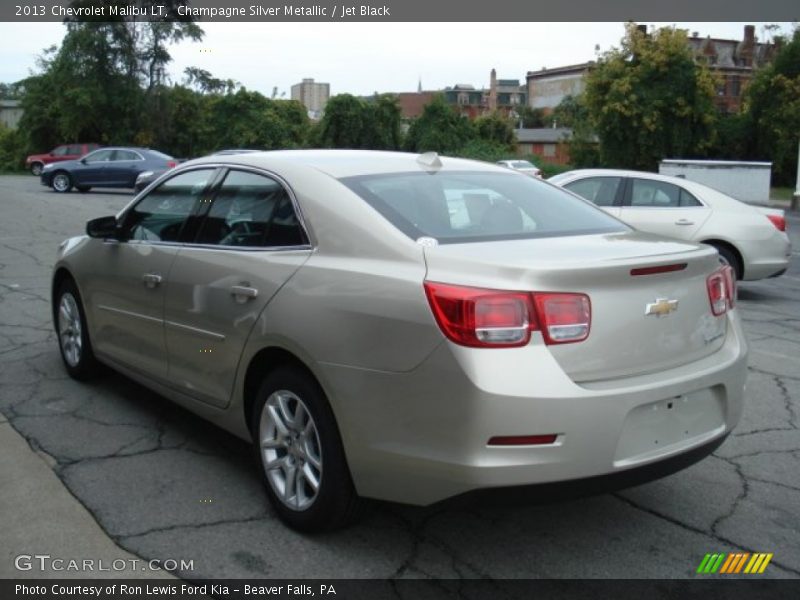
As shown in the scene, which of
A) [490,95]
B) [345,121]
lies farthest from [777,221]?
[490,95]

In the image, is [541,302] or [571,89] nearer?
[541,302]

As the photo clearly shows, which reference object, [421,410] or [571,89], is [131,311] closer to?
[421,410]

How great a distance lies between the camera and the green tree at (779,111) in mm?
37875

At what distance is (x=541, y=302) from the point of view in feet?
9.81

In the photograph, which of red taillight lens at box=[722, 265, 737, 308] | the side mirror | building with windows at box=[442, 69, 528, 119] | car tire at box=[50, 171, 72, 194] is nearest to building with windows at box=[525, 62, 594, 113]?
building with windows at box=[442, 69, 528, 119]

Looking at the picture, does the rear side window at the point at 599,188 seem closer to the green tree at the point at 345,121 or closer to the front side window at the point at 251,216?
the front side window at the point at 251,216

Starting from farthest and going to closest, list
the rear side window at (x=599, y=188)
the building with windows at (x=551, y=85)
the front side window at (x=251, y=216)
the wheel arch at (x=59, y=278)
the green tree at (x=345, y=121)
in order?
the building with windows at (x=551, y=85)
the green tree at (x=345, y=121)
the rear side window at (x=599, y=188)
the wheel arch at (x=59, y=278)
the front side window at (x=251, y=216)

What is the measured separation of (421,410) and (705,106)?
3649 centimetres

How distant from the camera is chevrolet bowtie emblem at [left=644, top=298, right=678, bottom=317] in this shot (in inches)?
126

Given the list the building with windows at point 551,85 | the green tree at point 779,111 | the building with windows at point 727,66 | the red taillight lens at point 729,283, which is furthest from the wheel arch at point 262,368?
the building with windows at point 551,85

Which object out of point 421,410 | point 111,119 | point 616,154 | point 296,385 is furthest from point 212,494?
point 111,119

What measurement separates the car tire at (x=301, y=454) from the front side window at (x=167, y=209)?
4.40 ft

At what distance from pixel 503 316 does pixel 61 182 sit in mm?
27002

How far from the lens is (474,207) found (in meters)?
3.89
